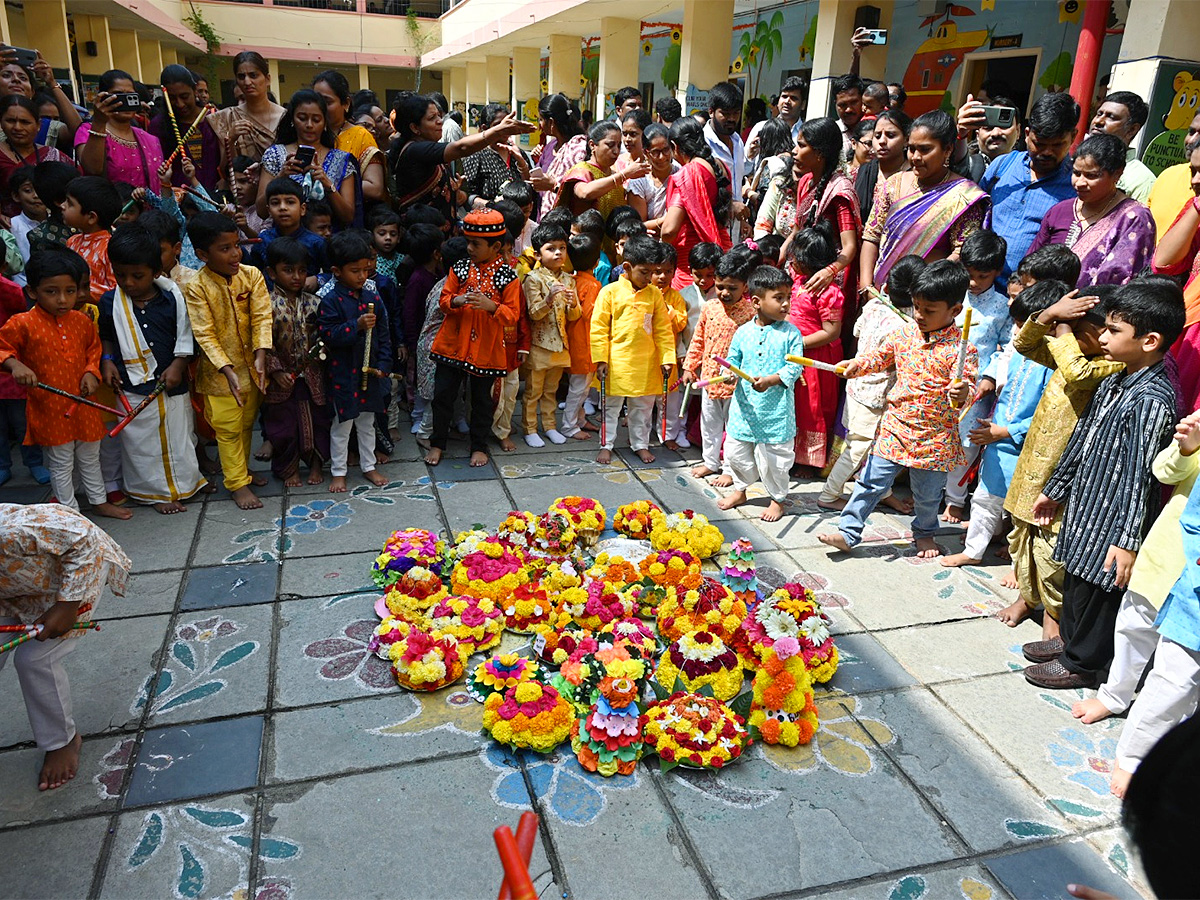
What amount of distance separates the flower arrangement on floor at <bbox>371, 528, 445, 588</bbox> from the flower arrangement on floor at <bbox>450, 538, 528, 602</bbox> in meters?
0.13

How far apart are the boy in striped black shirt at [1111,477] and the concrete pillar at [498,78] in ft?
74.2

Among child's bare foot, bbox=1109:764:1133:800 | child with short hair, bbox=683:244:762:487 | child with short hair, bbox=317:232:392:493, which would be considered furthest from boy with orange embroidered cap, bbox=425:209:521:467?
child's bare foot, bbox=1109:764:1133:800

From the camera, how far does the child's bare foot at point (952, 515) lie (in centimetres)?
423

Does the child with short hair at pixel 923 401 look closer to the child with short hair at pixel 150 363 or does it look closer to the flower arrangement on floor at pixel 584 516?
the flower arrangement on floor at pixel 584 516

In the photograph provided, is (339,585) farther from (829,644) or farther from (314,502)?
(829,644)

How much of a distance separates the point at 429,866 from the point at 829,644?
1532 millimetres

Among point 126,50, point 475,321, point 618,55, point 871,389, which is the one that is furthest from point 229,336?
point 126,50

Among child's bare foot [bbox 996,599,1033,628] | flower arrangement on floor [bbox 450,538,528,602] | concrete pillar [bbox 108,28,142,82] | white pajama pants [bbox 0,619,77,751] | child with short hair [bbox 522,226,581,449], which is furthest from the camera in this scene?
concrete pillar [bbox 108,28,142,82]

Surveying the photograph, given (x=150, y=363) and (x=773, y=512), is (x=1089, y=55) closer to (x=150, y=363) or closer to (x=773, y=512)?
(x=773, y=512)

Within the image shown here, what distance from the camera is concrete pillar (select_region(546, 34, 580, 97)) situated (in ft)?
54.1

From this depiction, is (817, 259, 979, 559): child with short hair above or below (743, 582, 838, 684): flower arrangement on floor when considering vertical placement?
above

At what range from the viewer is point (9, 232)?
4.19m

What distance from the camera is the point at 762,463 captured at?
13.9 ft

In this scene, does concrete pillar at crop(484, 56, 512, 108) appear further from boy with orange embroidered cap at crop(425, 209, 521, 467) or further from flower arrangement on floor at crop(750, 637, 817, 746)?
flower arrangement on floor at crop(750, 637, 817, 746)
